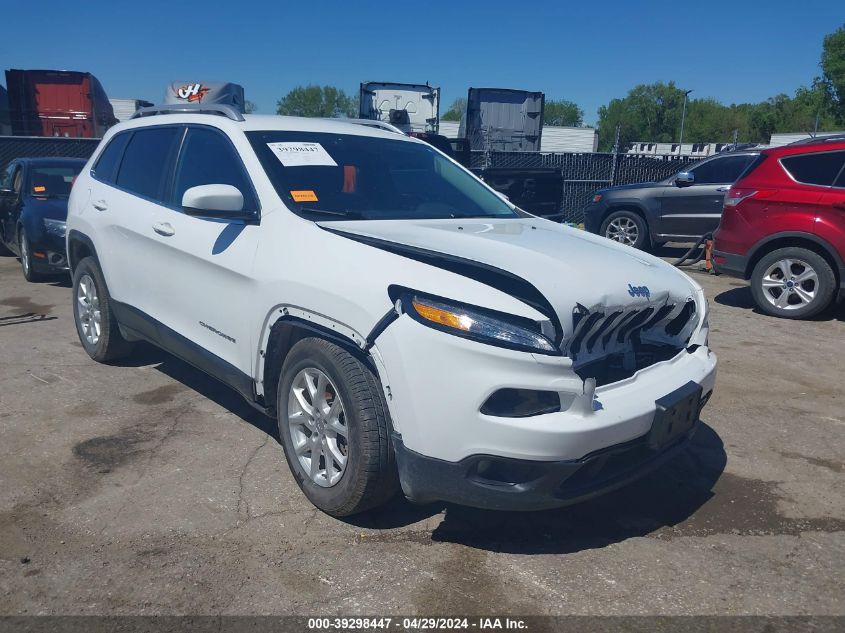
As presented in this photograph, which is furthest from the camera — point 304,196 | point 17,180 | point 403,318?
point 17,180

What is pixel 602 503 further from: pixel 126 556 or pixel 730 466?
pixel 126 556

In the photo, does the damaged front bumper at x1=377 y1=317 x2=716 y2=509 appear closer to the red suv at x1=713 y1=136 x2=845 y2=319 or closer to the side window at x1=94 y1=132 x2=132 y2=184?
the side window at x1=94 y1=132 x2=132 y2=184

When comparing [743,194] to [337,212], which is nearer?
[337,212]

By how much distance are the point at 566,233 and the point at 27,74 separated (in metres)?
20.7

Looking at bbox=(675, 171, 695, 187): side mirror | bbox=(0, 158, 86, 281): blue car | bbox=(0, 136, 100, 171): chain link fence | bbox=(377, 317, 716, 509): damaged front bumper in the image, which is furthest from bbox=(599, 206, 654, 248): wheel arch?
bbox=(0, 136, 100, 171): chain link fence

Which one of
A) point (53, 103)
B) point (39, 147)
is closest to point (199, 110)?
point (39, 147)

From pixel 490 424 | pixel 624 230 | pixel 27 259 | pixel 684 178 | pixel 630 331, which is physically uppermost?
pixel 684 178

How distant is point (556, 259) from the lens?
9.80 feet

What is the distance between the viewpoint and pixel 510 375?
8.38ft

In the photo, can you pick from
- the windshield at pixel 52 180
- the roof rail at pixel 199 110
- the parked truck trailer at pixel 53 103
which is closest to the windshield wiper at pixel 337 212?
the roof rail at pixel 199 110

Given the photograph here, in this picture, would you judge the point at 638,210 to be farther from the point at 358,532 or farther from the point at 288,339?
the point at 358,532

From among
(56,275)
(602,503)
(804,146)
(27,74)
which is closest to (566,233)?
(602,503)

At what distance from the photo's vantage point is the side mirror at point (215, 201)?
339 centimetres

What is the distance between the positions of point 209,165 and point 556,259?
2.13 m
